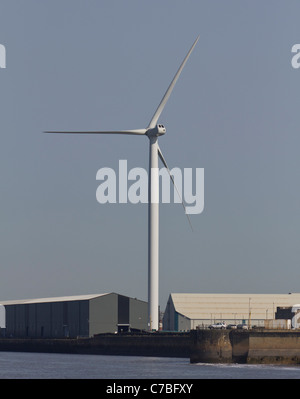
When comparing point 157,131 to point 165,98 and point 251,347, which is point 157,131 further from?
point 251,347

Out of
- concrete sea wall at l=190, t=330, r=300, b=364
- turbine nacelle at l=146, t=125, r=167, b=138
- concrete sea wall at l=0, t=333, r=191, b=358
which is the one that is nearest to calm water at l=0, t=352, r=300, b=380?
concrete sea wall at l=190, t=330, r=300, b=364

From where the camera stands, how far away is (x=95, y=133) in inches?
6698

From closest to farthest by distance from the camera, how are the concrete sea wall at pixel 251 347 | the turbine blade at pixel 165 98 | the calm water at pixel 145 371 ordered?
the calm water at pixel 145 371 < the concrete sea wall at pixel 251 347 < the turbine blade at pixel 165 98

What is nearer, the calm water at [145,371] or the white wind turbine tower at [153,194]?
the calm water at [145,371]

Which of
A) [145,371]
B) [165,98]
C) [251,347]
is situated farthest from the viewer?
[165,98]

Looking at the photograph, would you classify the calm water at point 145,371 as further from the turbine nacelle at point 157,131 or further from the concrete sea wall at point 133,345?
the turbine nacelle at point 157,131

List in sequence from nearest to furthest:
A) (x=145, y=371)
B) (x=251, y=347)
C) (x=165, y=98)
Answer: (x=145, y=371), (x=251, y=347), (x=165, y=98)

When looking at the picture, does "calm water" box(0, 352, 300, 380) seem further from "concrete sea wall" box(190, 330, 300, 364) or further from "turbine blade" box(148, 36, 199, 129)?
"turbine blade" box(148, 36, 199, 129)

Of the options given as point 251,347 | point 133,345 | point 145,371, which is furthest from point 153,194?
point 145,371

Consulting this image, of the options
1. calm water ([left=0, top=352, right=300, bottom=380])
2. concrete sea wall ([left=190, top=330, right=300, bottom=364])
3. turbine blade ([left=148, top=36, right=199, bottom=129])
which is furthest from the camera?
turbine blade ([left=148, top=36, right=199, bottom=129])

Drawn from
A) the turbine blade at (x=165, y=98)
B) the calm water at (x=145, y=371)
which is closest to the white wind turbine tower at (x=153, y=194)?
the turbine blade at (x=165, y=98)

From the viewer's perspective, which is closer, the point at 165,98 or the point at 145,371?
the point at 145,371
